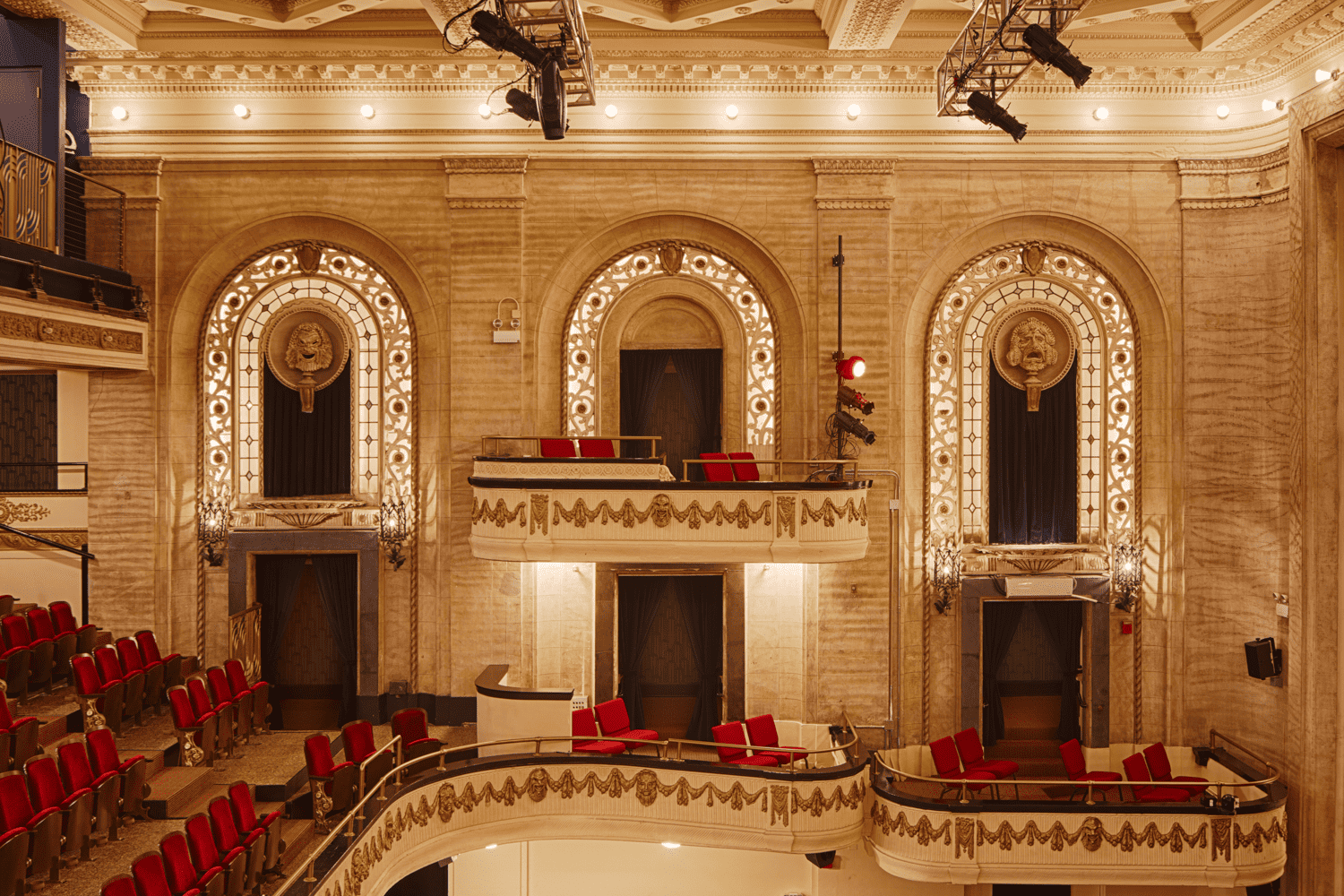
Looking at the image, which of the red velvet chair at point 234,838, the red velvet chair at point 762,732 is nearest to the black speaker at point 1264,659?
the red velvet chair at point 762,732

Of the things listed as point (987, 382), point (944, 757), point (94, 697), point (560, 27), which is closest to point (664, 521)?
point (944, 757)

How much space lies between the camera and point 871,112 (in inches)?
457

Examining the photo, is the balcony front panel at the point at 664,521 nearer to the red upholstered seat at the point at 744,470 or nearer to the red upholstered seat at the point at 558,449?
the red upholstered seat at the point at 744,470

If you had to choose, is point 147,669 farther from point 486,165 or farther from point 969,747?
point 969,747

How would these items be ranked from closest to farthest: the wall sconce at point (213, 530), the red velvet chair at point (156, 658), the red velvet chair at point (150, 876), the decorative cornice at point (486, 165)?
the red velvet chair at point (150, 876), the red velvet chair at point (156, 658), the decorative cornice at point (486, 165), the wall sconce at point (213, 530)

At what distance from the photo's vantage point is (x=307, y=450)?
38.6 feet

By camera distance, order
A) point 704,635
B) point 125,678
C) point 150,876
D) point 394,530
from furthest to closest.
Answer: point 704,635, point 394,530, point 125,678, point 150,876

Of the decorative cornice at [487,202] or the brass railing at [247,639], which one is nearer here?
the brass railing at [247,639]

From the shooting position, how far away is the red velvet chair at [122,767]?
25.1ft

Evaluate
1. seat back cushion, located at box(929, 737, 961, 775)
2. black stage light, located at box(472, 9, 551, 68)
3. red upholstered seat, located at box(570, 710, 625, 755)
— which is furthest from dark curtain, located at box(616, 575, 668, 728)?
black stage light, located at box(472, 9, 551, 68)

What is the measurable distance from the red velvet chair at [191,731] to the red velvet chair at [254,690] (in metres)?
1.03

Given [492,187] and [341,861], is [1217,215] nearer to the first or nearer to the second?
[492,187]

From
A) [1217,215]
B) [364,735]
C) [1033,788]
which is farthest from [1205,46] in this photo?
[364,735]

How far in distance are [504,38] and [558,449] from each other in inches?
196
